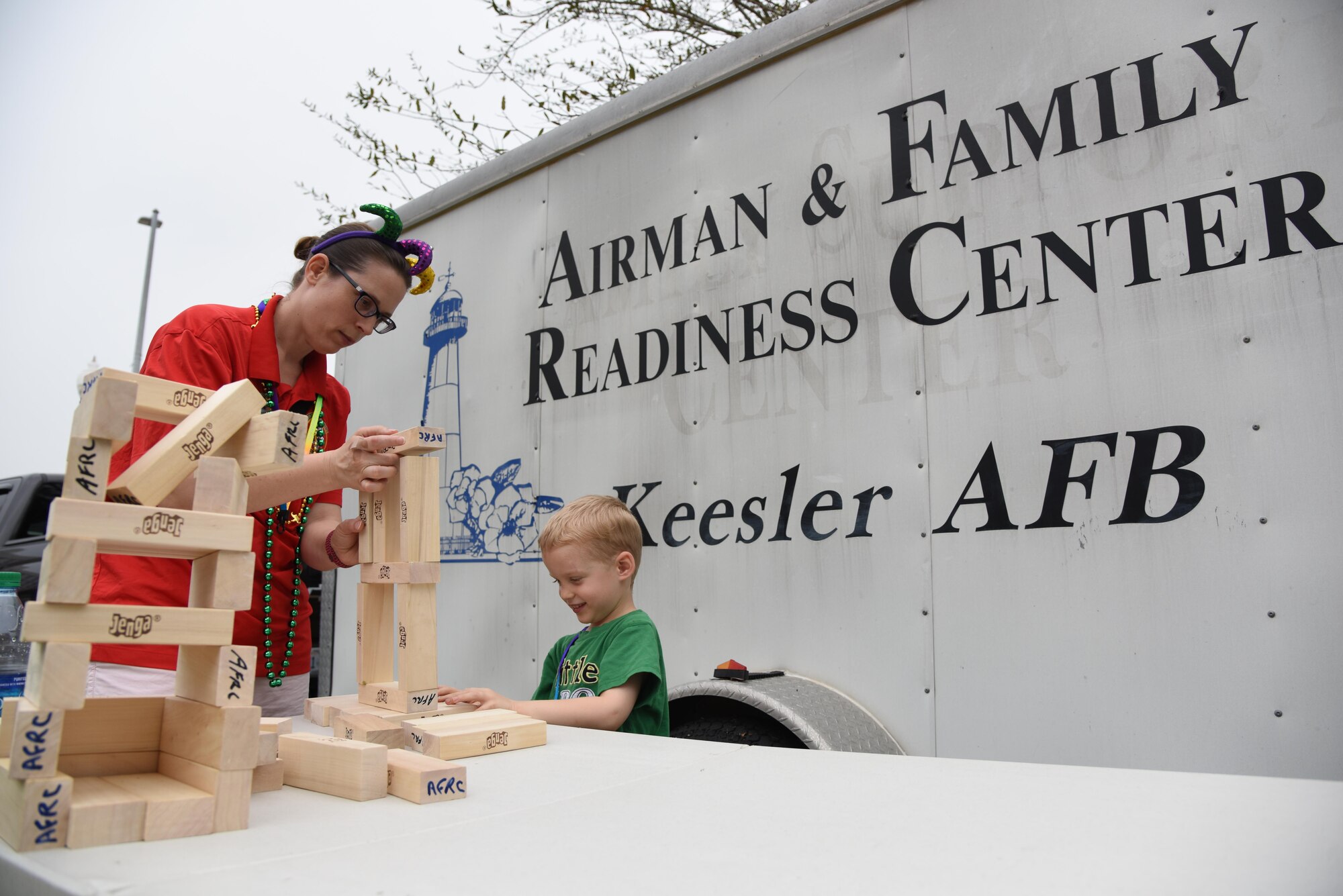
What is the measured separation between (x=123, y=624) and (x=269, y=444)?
0.91 feet

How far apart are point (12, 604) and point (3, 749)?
1761 mm

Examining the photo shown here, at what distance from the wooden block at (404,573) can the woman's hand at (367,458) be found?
0.56 feet

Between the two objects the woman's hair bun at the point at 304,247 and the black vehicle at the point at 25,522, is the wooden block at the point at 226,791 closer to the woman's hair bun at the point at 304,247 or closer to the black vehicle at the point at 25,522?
the woman's hair bun at the point at 304,247

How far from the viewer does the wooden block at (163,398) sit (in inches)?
43.9

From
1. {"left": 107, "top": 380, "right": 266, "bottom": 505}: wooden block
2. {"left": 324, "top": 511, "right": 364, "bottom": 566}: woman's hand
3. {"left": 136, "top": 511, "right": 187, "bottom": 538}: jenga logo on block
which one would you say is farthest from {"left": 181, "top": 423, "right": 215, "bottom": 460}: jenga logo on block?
{"left": 324, "top": 511, "right": 364, "bottom": 566}: woman's hand

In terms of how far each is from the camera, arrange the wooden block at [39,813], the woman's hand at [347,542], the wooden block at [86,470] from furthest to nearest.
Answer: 1. the woman's hand at [347,542]
2. the wooden block at [86,470]
3. the wooden block at [39,813]

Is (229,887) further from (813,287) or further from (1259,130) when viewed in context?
(1259,130)

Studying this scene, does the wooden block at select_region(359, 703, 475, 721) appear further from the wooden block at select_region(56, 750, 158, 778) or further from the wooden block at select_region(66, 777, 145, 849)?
the wooden block at select_region(66, 777, 145, 849)

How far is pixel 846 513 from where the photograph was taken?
7.86 ft

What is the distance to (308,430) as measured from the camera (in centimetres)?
208

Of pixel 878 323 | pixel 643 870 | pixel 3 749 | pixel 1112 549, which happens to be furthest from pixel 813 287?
pixel 3 749

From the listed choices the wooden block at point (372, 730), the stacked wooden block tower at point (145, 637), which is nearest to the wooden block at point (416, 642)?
the wooden block at point (372, 730)

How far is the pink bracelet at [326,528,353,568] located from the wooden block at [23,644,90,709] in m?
1.00

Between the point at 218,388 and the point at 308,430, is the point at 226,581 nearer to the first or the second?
the point at 218,388
